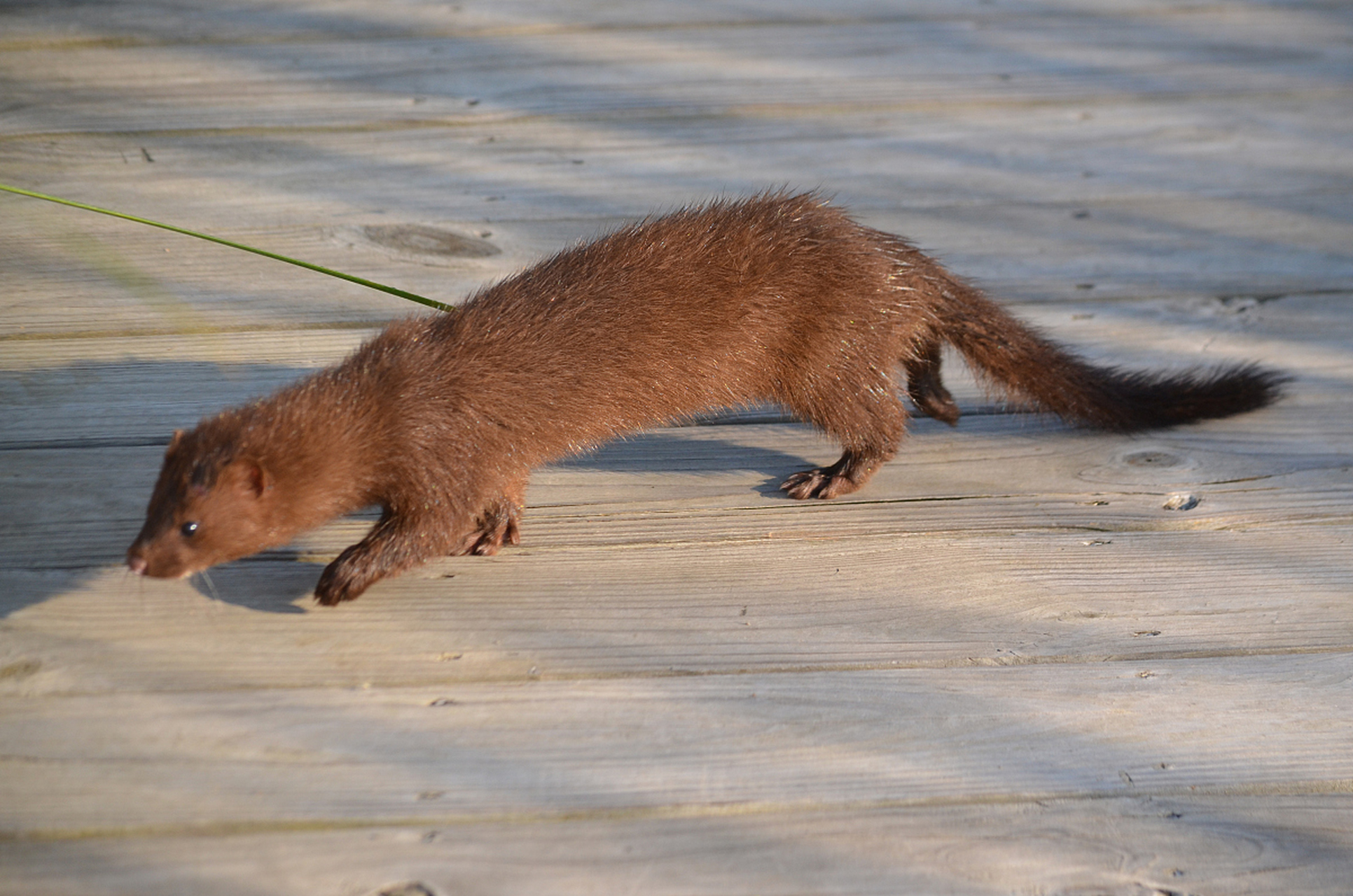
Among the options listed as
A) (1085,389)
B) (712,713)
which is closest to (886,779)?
(712,713)

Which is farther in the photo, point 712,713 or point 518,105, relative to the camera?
point 518,105

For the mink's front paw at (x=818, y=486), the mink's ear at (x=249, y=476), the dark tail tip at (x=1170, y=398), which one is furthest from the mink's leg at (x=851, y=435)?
the mink's ear at (x=249, y=476)

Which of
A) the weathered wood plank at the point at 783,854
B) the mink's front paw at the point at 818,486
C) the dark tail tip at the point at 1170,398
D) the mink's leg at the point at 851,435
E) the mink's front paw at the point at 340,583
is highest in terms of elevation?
the dark tail tip at the point at 1170,398

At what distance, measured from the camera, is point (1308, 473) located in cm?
257

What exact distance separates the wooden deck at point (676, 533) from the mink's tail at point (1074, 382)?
7cm

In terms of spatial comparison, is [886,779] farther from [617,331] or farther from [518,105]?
[518,105]

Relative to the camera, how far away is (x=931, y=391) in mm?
2779

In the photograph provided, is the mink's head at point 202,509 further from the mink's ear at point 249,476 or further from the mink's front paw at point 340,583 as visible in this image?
the mink's front paw at point 340,583

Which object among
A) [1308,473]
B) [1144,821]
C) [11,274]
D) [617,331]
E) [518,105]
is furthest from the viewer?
[518,105]

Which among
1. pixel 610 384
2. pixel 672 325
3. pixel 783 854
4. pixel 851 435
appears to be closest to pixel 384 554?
pixel 610 384

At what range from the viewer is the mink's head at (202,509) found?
1918 millimetres

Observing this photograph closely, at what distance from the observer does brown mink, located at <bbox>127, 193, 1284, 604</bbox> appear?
2018 mm

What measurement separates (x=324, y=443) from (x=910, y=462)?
4.14 feet

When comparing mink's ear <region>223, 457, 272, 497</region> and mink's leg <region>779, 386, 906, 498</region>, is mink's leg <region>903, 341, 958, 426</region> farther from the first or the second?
mink's ear <region>223, 457, 272, 497</region>
